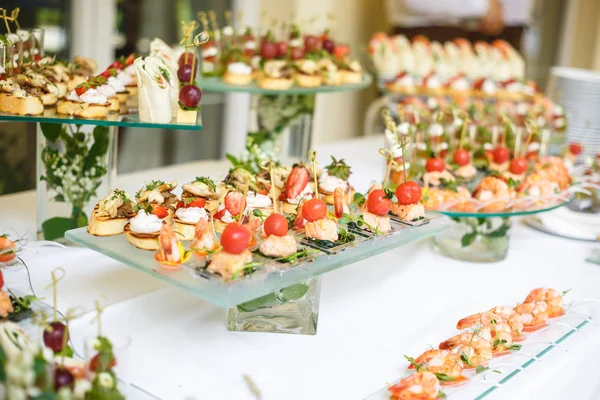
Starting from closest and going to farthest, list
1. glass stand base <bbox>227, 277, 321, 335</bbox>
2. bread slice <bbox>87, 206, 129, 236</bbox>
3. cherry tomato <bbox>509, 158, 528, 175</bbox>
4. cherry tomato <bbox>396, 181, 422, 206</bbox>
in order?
bread slice <bbox>87, 206, 129, 236</bbox> → glass stand base <bbox>227, 277, 321, 335</bbox> → cherry tomato <bbox>396, 181, 422, 206</bbox> → cherry tomato <bbox>509, 158, 528, 175</bbox>

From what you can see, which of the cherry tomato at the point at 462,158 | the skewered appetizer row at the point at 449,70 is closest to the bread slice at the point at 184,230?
the cherry tomato at the point at 462,158

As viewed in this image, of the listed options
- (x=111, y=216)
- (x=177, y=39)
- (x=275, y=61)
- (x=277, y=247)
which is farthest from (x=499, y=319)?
(x=177, y=39)

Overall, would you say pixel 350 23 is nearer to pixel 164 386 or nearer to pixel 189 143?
pixel 189 143

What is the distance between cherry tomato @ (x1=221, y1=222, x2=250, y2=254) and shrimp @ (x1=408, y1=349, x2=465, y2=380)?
1.46 ft

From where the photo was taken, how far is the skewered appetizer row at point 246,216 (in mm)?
1442

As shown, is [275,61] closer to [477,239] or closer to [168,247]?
[477,239]

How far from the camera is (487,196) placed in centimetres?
218

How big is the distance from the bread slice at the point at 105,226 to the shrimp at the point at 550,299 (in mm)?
1031

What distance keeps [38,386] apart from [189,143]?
4.07 meters

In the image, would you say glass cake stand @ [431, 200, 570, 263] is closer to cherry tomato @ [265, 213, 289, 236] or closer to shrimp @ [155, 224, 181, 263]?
cherry tomato @ [265, 213, 289, 236]

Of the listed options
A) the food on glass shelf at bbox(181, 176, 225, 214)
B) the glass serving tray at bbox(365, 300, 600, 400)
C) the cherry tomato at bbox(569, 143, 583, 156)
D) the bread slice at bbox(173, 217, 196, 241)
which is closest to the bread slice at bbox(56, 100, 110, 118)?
the food on glass shelf at bbox(181, 176, 225, 214)

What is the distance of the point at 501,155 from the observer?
2516 millimetres

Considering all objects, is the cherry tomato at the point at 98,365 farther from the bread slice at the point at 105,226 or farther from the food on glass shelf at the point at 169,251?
the bread slice at the point at 105,226

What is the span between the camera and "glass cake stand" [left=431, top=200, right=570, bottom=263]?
2275 millimetres
